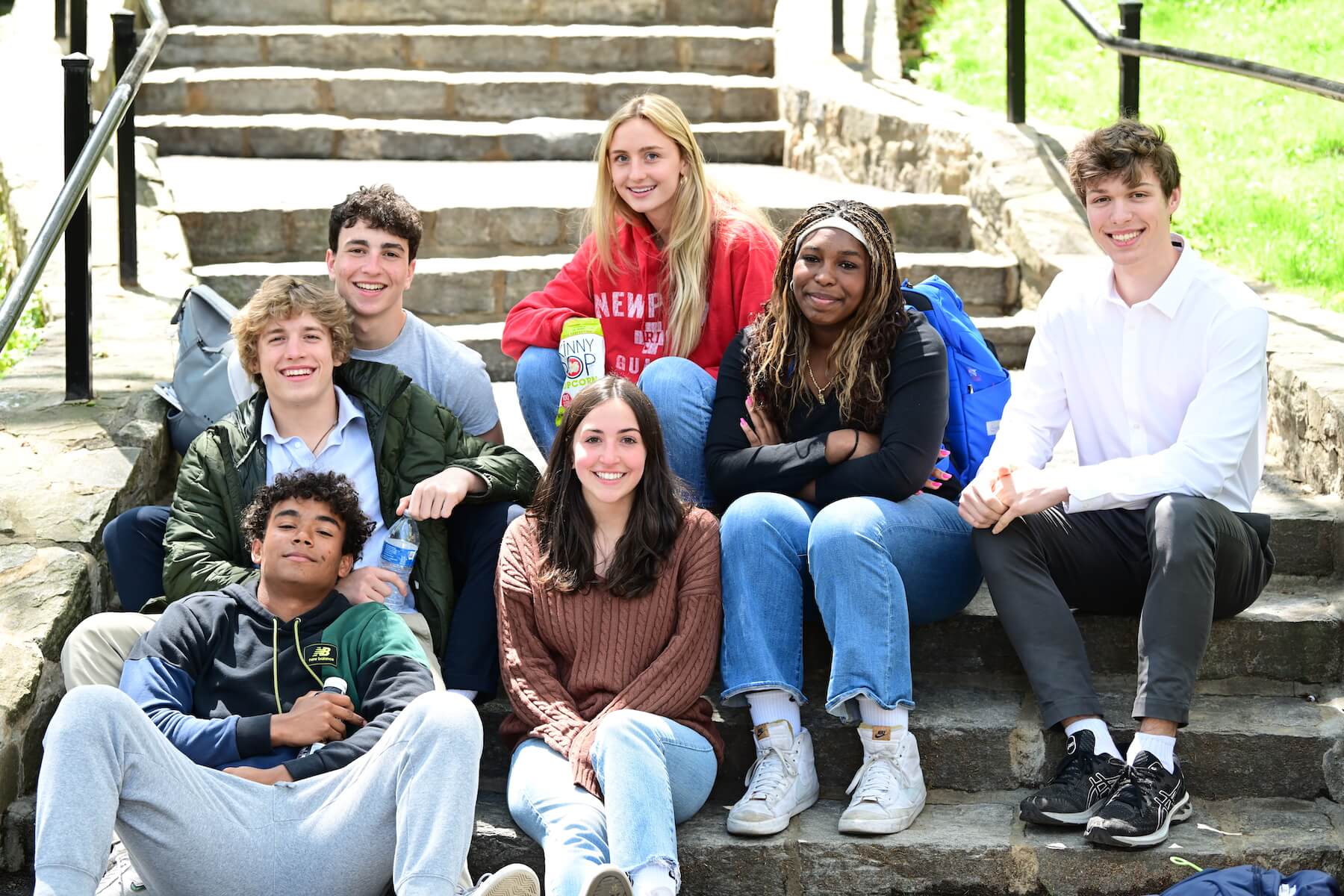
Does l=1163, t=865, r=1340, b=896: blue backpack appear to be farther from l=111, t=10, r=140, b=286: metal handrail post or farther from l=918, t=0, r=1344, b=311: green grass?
l=111, t=10, r=140, b=286: metal handrail post

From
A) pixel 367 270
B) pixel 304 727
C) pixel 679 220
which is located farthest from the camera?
pixel 679 220

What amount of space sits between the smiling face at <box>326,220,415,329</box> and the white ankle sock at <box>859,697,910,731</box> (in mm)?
1461

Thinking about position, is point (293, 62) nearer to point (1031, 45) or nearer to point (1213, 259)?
point (1031, 45)

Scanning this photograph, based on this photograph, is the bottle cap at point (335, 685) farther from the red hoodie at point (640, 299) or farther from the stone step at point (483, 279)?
the stone step at point (483, 279)

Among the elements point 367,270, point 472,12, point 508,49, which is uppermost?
point 472,12

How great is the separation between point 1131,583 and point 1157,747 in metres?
0.39

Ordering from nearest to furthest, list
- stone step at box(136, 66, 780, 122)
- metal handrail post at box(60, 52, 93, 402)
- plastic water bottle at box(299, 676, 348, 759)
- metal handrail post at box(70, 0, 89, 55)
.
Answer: plastic water bottle at box(299, 676, 348, 759) < metal handrail post at box(60, 52, 93, 402) < metal handrail post at box(70, 0, 89, 55) < stone step at box(136, 66, 780, 122)

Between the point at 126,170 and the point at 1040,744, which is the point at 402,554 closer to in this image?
the point at 1040,744

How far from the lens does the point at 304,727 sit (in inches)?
112

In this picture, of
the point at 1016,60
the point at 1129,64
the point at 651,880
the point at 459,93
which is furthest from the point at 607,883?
the point at 459,93

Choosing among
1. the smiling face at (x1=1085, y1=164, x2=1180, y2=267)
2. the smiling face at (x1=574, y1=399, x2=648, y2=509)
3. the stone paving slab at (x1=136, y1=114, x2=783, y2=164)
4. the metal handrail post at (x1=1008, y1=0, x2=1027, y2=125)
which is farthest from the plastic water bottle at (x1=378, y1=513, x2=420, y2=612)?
the stone paving slab at (x1=136, y1=114, x2=783, y2=164)

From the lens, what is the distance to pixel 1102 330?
3.30 metres

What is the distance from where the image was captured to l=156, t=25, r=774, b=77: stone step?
24.3 feet

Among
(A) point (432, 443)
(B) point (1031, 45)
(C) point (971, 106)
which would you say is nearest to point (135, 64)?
(A) point (432, 443)
